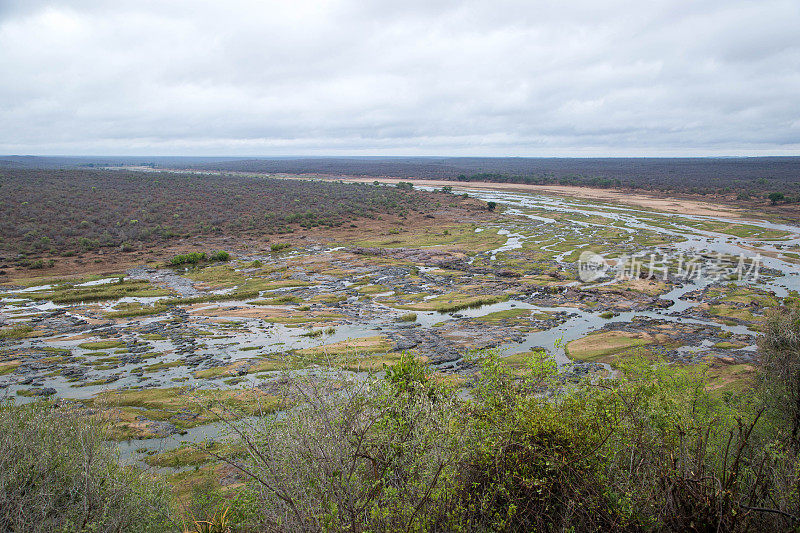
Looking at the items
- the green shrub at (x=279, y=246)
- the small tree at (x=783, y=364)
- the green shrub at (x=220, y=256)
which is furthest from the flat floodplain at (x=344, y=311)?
the small tree at (x=783, y=364)

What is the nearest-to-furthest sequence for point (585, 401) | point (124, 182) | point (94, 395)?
point (585, 401) < point (94, 395) < point (124, 182)

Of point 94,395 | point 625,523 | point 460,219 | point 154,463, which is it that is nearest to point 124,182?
point 460,219

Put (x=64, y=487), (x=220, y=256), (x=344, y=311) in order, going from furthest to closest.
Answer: (x=220, y=256), (x=344, y=311), (x=64, y=487)

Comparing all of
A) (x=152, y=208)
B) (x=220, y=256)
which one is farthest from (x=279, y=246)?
(x=152, y=208)

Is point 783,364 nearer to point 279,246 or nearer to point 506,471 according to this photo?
point 506,471

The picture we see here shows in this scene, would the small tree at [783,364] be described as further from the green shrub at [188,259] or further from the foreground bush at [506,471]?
the green shrub at [188,259]

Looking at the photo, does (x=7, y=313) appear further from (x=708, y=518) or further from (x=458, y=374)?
(x=708, y=518)
